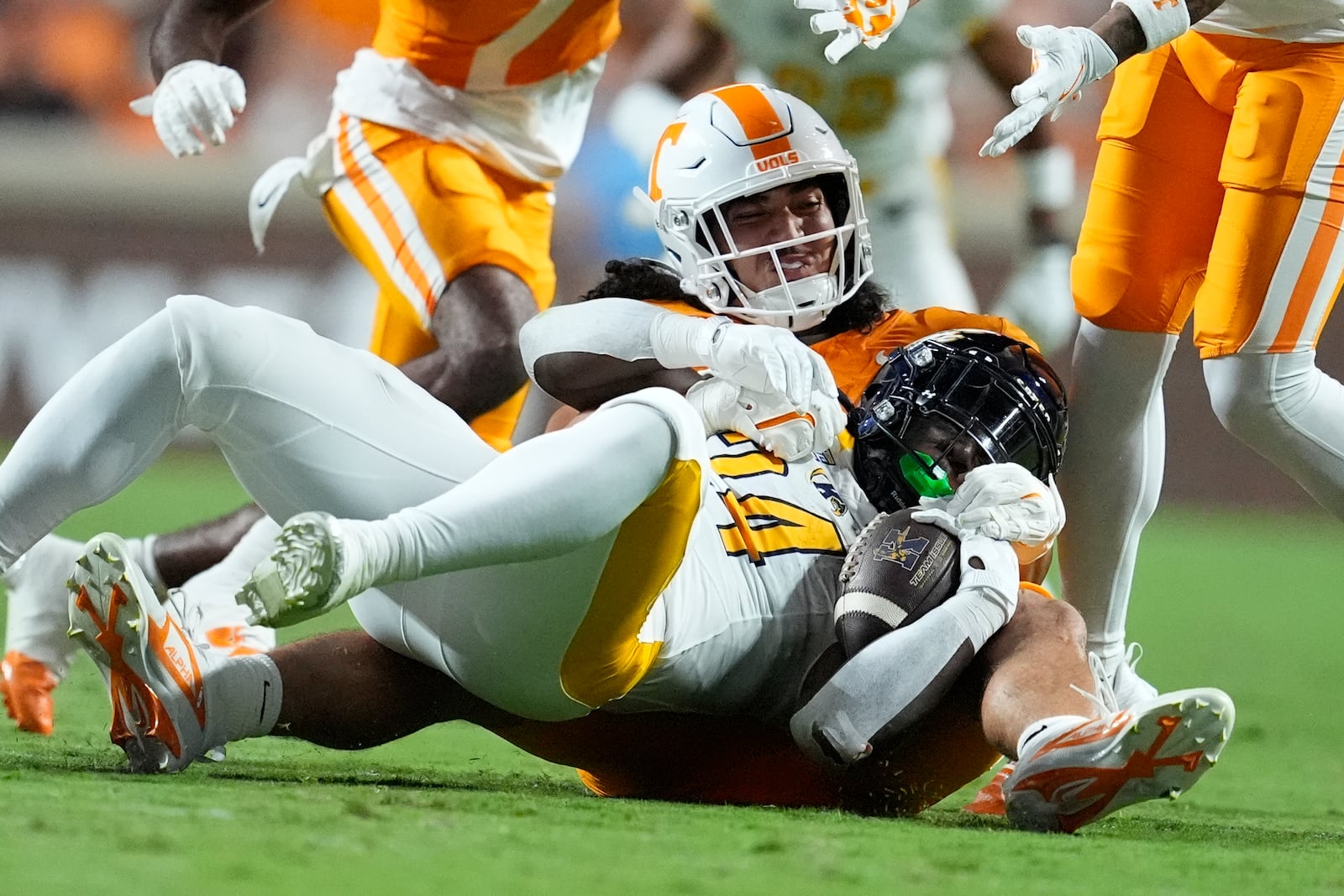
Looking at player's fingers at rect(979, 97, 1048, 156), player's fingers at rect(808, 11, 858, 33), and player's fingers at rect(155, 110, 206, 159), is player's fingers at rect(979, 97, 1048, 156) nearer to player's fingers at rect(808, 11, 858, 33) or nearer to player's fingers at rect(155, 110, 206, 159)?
player's fingers at rect(808, 11, 858, 33)

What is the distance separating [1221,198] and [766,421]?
3.26ft

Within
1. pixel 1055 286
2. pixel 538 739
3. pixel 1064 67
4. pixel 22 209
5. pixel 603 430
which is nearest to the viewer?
pixel 603 430

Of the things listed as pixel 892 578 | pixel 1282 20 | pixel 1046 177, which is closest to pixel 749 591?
pixel 892 578

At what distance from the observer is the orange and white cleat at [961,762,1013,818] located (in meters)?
2.39

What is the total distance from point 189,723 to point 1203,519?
7.44 meters

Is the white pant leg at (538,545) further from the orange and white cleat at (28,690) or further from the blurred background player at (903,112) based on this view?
the blurred background player at (903,112)

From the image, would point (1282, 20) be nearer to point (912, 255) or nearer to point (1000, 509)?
point (1000, 509)

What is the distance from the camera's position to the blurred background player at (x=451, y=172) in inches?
138

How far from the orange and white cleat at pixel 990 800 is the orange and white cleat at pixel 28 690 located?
1381 millimetres

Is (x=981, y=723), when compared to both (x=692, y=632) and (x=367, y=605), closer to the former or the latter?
(x=692, y=632)

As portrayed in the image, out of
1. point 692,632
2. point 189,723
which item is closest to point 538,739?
point 692,632

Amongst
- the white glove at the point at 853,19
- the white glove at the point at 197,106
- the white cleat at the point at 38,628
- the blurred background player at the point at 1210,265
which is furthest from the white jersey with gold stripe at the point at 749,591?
the white glove at the point at 197,106

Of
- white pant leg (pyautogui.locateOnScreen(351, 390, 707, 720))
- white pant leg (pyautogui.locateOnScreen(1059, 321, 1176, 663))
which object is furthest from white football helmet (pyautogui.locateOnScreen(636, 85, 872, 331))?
white pant leg (pyautogui.locateOnScreen(351, 390, 707, 720))

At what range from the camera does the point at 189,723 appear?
6.74 ft
